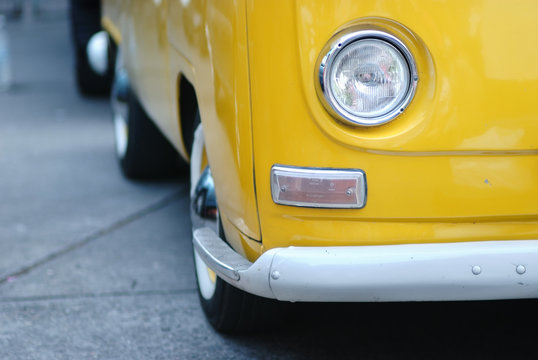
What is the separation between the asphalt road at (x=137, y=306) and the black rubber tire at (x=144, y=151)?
9 cm

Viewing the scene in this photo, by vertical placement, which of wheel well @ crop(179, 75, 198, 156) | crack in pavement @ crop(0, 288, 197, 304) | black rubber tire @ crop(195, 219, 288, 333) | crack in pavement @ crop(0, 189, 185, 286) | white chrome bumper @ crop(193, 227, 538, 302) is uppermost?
wheel well @ crop(179, 75, 198, 156)

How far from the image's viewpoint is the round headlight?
1812mm

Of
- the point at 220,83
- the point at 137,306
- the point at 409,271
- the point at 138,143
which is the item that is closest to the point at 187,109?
the point at 137,306

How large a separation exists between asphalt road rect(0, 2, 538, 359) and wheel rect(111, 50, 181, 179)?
94 mm

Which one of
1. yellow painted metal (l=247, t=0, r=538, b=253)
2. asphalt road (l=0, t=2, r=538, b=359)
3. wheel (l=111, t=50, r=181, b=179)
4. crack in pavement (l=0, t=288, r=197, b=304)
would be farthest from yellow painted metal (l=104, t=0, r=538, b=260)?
wheel (l=111, t=50, r=181, b=179)

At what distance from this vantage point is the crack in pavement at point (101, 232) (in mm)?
3238

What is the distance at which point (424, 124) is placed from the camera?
1.82 metres

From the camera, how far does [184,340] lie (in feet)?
8.32

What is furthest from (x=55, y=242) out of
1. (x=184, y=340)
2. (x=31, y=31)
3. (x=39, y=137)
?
(x=31, y=31)

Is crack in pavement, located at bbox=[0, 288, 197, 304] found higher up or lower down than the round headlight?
lower down

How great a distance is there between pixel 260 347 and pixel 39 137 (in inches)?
167

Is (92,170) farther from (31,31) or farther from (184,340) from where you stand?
(31,31)

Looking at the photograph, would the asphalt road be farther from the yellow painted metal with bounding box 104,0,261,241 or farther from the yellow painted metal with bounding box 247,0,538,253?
the yellow painted metal with bounding box 247,0,538,253

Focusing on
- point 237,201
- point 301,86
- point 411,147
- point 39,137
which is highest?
point 301,86
